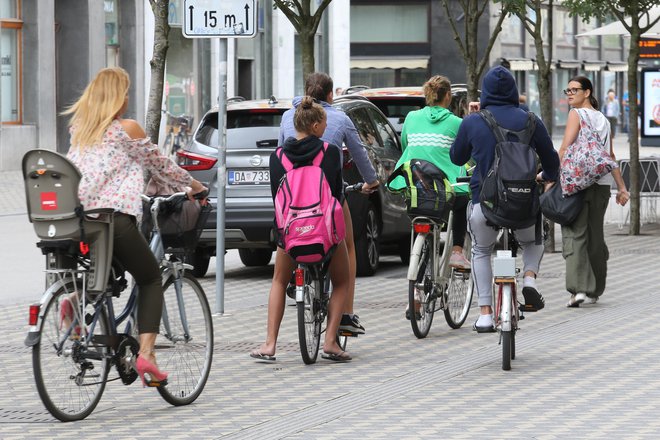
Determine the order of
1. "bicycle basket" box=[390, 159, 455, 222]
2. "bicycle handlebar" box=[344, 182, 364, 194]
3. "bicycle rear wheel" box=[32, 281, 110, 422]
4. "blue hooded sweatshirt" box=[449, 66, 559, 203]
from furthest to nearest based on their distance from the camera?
"bicycle basket" box=[390, 159, 455, 222] < "bicycle handlebar" box=[344, 182, 364, 194] < "blue hooded sweatshirt" box=[449, 66, 559, 203] < "bicycle rear wheel" box=[32, 281, 110, 422]

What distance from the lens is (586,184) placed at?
1207 centimetres

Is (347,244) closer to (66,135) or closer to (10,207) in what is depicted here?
(10,207)

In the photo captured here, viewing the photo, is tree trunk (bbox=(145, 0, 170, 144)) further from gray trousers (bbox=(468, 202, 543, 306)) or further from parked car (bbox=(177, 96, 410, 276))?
gray trousers (bbox=(468, 202, 543, 306))

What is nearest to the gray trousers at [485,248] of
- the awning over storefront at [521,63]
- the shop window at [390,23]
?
the awning over storefront at [521,63]

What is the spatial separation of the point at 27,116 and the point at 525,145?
72.8ft

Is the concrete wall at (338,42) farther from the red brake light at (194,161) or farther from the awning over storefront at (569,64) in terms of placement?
the red brake light at (194,161)

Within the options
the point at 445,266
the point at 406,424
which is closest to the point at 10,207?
the point at 445,266

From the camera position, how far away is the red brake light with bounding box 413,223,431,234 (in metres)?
10.3

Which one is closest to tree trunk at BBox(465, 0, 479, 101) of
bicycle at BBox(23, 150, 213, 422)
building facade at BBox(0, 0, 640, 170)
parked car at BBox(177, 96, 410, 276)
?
parked car at BBox(177, 96, 410, 276)

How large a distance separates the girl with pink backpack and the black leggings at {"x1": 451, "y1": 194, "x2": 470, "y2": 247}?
1.65 metres

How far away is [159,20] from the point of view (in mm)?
14500

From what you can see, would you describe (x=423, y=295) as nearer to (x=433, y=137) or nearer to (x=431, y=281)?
(x=431, y=281)

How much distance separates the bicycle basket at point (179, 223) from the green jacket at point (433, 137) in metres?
3.34

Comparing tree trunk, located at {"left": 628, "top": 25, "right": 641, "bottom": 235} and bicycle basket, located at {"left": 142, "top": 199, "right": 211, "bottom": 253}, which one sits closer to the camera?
bicycle basket, located at {"left": 142, "top": 199, "right": 211, "bottom": 253}
